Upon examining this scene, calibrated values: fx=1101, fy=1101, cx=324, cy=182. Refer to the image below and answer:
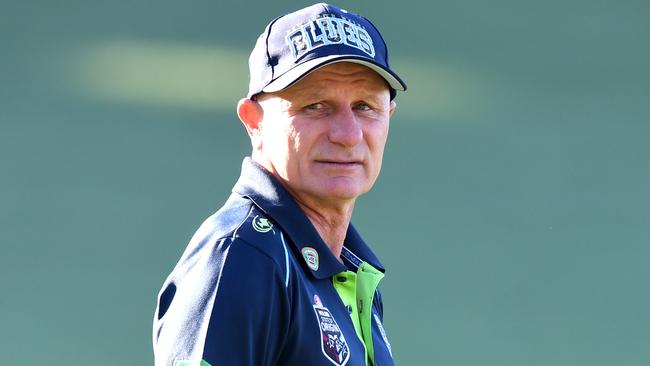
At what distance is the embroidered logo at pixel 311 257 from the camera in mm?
2047

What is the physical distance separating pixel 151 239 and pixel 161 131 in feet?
1.33

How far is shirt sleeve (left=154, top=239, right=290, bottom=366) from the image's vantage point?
5.80 ft

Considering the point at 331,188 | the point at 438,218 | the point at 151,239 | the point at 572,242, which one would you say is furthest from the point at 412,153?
the point at 331,188

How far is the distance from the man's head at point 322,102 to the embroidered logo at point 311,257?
129 millimetres

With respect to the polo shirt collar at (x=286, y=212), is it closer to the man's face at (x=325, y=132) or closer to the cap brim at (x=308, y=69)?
the man's face at (x=325, y=132)

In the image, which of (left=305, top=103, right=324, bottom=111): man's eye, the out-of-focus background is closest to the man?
(left=305, top=103, right=324, bottom=111): man's eye

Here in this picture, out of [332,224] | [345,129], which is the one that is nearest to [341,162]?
[345,129]

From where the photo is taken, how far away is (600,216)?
14.3 feet

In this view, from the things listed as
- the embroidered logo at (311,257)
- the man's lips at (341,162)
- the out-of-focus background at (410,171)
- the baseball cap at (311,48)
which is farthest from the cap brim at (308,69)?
the out-of-focus background at (410,171)

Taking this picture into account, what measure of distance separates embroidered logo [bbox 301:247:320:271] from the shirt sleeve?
174 mm

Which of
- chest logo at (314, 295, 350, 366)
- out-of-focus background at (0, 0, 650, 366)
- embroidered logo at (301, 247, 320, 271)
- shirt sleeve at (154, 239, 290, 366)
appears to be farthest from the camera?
out-of-focus background at (0, 0, 650, 366)

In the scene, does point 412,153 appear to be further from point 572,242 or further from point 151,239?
point 151,239

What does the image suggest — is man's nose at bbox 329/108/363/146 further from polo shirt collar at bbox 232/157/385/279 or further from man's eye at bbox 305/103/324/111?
polo shirt collar at bbox 232/157/385/279

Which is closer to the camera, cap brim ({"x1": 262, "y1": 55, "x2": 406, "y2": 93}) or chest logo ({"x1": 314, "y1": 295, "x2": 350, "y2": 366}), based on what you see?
chest logo ({"x1": 314, "y1": 295, "x2": 350, "y2": 366})
